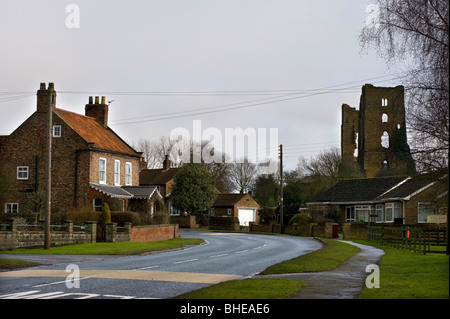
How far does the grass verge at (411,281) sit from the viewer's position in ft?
40.9

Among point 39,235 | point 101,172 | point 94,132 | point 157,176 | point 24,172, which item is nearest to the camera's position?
point 39,235

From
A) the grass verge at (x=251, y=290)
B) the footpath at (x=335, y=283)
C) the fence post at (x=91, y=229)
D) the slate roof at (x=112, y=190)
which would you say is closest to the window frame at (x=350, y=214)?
the slate roof at (x=112, y=190)

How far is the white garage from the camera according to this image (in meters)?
84.6

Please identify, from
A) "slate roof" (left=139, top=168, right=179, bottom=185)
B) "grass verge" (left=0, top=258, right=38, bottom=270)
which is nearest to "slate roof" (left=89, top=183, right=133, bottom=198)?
"slate roof" (left=139, top=168, right=179, bottom=185)

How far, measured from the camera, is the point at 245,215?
8556 cm

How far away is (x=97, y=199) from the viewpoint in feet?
165

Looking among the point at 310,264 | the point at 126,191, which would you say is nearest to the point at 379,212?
the point at 126,191

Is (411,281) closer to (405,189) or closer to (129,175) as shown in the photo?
(129,175)

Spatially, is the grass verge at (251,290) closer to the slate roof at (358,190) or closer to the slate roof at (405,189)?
the slate roof at (405,189)

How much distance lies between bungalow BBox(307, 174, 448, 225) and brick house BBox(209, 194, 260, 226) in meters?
15.7

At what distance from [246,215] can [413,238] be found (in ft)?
176

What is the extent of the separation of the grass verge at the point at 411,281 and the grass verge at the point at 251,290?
1.66 m

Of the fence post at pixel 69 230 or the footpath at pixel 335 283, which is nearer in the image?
the footpath at pixel 335 283
